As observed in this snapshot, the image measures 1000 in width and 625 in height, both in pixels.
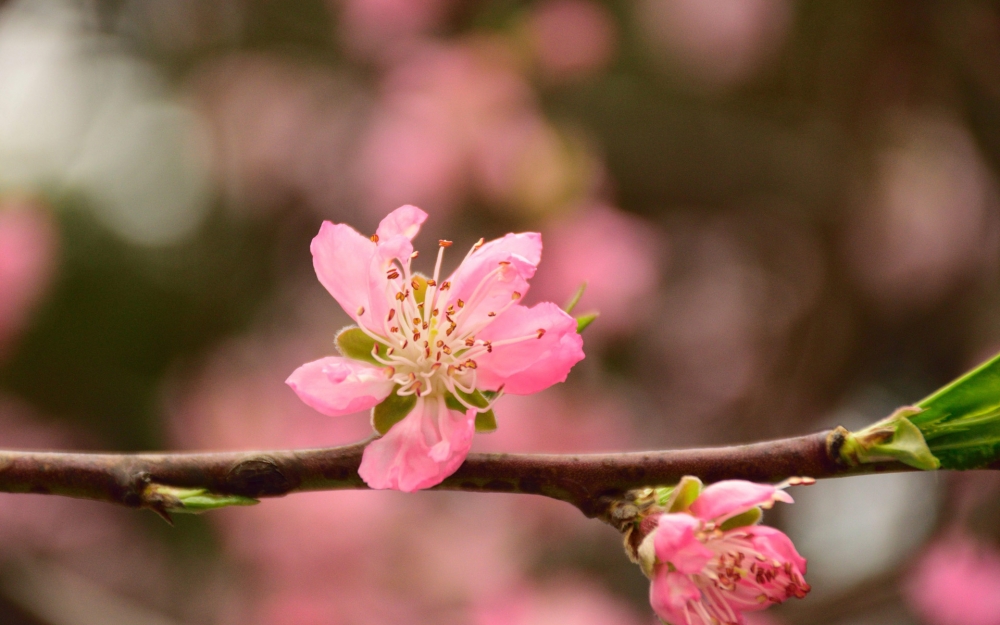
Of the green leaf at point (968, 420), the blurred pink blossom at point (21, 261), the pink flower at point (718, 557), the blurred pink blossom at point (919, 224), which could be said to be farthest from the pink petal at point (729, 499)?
the blurred pink blossom at point (21, 261)

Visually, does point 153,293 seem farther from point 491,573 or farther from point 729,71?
point 729,71

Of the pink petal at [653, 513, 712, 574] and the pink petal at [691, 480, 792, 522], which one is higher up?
the pink petal at [691, 480, 792, 522]

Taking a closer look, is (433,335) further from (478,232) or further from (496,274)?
(478,232)

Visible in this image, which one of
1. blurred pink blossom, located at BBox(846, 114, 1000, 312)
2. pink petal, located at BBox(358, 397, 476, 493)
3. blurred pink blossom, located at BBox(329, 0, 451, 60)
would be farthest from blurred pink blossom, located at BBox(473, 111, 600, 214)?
pink petal, located at BBox(358, 397, 476, 493)

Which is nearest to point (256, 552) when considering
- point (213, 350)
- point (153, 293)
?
point (213, 350)

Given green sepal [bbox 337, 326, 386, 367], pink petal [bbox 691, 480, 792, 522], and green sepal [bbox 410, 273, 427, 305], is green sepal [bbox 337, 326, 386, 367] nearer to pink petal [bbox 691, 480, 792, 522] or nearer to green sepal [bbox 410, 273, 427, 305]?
green sepal [bbox 410, 273, 427, 305]

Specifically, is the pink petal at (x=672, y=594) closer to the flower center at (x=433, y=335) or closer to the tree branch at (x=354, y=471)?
the tree branch at (x=354, y=471)
